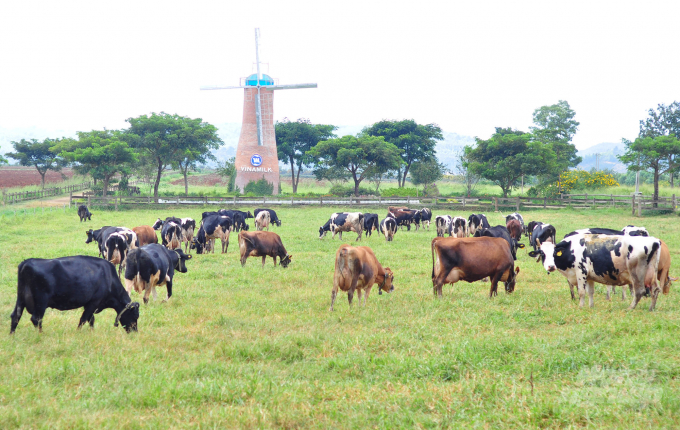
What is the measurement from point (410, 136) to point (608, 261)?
187 feet

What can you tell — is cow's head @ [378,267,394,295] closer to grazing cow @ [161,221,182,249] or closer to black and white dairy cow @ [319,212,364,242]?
grazing cow @ [161,221,182,249]

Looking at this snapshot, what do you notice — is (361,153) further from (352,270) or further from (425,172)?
(352,270)

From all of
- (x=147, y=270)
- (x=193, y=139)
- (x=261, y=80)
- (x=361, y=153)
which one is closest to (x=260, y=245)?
(x=147, y=270)

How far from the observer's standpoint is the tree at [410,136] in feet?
218

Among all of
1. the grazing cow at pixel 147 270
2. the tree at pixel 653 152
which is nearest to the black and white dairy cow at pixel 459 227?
the grazing cow at pixel 147 270

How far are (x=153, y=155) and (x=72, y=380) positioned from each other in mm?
51341

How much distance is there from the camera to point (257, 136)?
2143 inches

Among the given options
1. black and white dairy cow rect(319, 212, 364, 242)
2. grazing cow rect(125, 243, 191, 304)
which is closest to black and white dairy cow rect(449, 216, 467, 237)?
black and white dairy cow rect(319, 212, 364, 242)

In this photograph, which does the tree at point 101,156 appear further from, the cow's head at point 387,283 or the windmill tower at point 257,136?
the cow's head at point 387,283

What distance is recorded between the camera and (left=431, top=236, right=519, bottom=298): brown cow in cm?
1085

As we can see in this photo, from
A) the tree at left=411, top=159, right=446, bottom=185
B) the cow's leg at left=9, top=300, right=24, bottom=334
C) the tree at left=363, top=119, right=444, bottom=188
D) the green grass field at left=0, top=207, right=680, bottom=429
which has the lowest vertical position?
the green grass field at left=0, top=207, right=680, bottom=429

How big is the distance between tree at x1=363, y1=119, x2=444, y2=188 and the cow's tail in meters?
57.1

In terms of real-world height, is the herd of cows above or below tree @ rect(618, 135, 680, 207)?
below

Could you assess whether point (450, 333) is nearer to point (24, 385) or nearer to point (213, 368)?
point (213, 368)
